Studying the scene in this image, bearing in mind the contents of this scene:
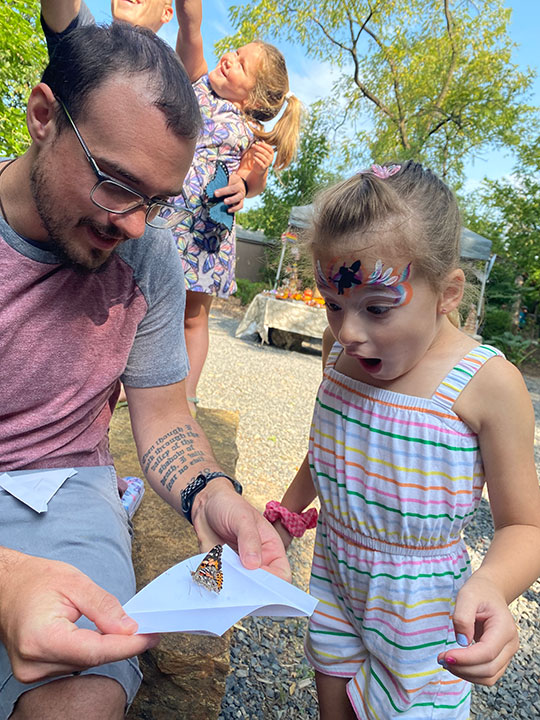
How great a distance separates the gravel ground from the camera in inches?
81.9

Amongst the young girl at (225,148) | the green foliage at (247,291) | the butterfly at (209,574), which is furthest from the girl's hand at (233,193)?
the green foliage at (247,291)

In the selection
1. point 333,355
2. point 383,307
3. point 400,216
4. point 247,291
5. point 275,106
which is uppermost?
point 275,106

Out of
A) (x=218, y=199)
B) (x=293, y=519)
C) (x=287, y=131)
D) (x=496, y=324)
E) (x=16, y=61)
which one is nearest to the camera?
(x=293, y=519)

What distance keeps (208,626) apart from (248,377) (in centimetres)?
623

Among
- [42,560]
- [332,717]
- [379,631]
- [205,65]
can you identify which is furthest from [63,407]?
[205,65]

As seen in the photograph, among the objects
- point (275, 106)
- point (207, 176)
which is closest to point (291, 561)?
point (207, 176)

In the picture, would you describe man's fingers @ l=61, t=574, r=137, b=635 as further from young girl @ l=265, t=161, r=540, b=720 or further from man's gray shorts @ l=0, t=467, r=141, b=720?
young girl @ l=265, t=161, r=540, b=720

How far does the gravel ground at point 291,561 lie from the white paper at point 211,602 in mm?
1145

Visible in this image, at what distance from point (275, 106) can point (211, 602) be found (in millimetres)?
3223

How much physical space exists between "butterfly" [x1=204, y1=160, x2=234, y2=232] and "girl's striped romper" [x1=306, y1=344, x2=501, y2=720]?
210 cm

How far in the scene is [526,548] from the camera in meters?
1.20

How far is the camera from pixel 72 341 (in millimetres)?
1477

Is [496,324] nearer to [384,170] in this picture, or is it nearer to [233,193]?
[233,193]

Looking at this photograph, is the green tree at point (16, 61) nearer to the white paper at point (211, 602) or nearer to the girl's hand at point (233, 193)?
the girl's hand at point (233, 193)
